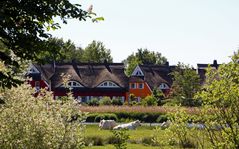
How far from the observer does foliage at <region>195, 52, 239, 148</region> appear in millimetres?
9836

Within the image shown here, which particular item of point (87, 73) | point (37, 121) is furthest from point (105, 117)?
point (37, 121)

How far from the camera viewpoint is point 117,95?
7394 centimetres

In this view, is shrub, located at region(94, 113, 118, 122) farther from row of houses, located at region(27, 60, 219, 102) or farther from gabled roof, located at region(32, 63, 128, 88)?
gabled roof, located at region(32, 63, 128, 88)

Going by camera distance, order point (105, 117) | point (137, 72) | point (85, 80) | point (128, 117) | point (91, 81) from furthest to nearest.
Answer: point (137, 72) → point (91, 81) → point (85, 80) → point (128, 117) → point (105, 117)

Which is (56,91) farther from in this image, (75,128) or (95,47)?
(75,128)

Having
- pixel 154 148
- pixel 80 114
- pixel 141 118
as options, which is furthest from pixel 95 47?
pixel 80 114

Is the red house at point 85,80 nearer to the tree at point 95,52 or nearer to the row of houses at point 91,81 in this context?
the row of houses at point 91,81

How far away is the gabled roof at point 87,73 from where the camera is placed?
73.0m

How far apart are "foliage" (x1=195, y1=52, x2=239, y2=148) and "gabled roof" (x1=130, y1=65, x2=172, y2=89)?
67.5 m

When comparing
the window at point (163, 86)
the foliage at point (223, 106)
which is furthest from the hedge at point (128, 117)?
the window at point (163, 86)

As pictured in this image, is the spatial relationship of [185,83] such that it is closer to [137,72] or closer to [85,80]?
[85,80]

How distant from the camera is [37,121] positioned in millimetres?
10164

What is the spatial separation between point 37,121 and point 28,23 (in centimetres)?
364

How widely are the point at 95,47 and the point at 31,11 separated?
111622 millimetres
